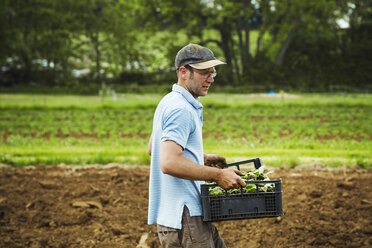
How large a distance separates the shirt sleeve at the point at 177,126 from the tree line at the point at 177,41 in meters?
32.4

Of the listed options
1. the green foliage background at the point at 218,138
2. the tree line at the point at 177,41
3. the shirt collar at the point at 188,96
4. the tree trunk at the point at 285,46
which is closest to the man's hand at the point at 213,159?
the shirt collar at the point at 188,96

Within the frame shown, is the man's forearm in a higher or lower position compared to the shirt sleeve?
lower

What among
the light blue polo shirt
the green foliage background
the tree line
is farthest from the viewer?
the tree line

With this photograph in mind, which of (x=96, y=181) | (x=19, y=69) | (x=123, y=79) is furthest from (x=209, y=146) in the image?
(x=19, y=69)

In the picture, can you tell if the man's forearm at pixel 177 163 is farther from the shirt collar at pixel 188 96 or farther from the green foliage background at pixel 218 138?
the green foliage background at pixel 218 138

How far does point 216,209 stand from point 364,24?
4396 centimetres

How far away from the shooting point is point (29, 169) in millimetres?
9852

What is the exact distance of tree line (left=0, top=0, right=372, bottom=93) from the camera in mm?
41094

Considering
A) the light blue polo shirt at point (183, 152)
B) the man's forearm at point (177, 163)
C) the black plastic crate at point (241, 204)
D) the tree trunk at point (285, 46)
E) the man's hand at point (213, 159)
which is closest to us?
the man's forearm at point (177, 163)

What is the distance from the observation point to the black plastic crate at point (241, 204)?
3.16 metres

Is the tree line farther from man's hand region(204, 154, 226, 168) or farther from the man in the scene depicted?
the man

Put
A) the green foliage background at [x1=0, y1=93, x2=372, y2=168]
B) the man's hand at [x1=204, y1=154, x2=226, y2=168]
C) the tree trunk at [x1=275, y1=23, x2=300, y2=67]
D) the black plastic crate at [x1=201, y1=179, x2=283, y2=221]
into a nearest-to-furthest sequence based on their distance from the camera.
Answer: the black plastic crate at [x1=201, y1=179, x2=283, y2=221], the man's hand at [x1=204, y1=154, x2=226, y2=168], the green foliage background at [x1=0, y1=93, x2=372, y2=168], the tree trunk at [x1=275, y1=23, x2=300, y2=67]

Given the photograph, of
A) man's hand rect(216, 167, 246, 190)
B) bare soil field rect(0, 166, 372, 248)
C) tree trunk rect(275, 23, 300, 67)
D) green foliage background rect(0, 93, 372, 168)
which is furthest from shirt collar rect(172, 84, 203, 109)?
tree trunk rect(275, 23, 300, 67)

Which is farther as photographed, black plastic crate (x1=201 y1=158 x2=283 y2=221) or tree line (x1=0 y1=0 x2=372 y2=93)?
tree line (x1=0 y1=0 x2=372 y2=93)
